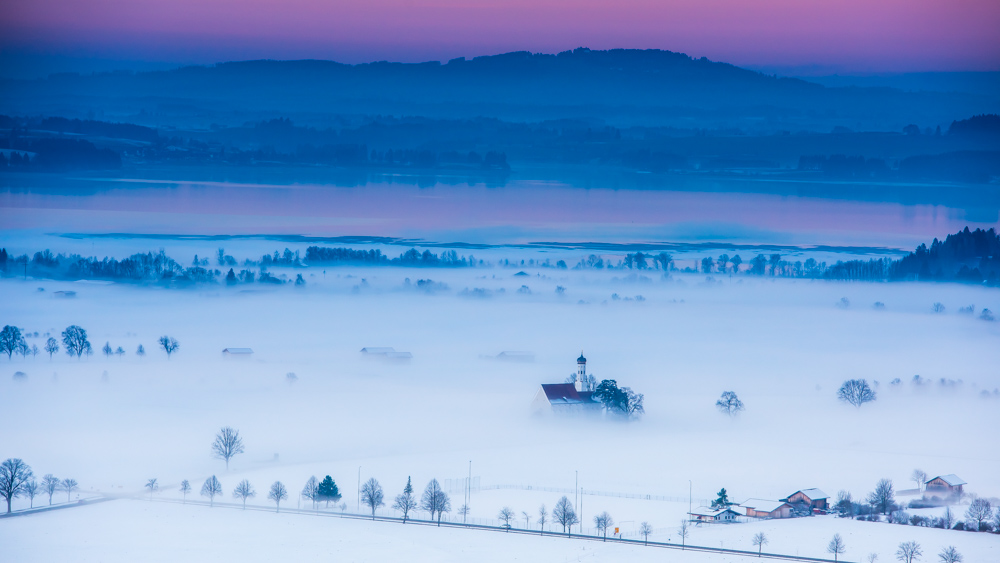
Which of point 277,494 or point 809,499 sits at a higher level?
point 809,499

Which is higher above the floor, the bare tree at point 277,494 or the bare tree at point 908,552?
the bare tree at point 277,494

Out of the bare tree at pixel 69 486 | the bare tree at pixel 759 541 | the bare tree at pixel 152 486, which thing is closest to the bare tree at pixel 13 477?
the bare tree at pixel 69 486

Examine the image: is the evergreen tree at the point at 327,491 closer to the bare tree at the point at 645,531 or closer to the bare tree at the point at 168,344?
the bare tree at the point at 645,531

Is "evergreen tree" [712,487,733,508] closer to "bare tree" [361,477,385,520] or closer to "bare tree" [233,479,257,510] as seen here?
"bare tree" [361,477,385,520]

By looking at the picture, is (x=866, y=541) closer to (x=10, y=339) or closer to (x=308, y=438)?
(x=308, y=438)

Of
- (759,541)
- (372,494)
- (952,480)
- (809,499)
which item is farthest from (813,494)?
(372,494)

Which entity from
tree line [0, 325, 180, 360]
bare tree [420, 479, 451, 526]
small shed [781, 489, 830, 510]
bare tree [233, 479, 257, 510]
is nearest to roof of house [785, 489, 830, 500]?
small shed [781, 489, 830, 510]

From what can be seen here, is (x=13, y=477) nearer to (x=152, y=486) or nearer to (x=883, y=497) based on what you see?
(x=152, y=486)

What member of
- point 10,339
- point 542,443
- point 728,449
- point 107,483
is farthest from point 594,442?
point 10,339
